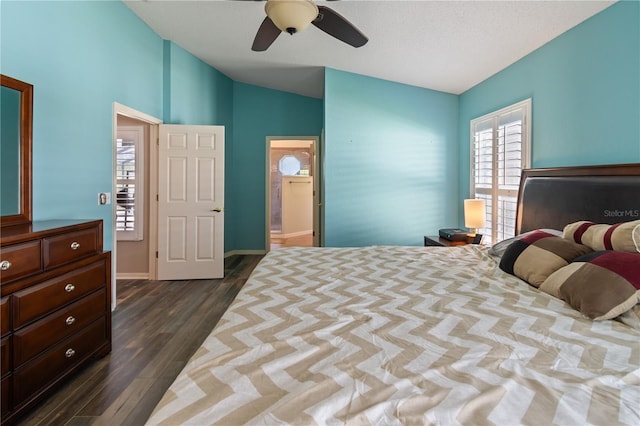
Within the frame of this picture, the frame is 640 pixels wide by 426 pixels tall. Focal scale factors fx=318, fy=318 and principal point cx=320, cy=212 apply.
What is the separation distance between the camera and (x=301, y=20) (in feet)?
6.20

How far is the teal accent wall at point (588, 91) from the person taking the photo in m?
2.00

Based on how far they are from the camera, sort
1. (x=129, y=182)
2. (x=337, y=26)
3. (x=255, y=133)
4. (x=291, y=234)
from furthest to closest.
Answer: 1. (x=291, y=234)
2. (x=255, y=133)
3. (x=129, y=182)
4. (x=337, y=26)

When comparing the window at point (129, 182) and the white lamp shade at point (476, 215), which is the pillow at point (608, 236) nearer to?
the white lamp shade at point (476, 215)

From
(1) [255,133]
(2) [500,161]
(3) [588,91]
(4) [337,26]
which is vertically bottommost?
(2) [500,161]

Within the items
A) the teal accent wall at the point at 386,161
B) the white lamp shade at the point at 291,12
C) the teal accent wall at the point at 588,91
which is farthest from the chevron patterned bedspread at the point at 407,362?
the teal accent wall at the point at 386,161

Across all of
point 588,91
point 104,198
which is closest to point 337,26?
point 588,91

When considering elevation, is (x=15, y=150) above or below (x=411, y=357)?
above

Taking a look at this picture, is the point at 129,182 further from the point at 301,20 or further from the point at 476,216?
the point at 476,216

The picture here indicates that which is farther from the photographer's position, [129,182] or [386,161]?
[386,161]

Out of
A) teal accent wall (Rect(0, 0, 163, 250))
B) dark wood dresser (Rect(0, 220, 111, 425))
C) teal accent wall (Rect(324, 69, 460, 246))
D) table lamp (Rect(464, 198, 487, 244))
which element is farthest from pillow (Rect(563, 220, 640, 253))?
teal accent wall (Rect(0, 0, 163, 250))

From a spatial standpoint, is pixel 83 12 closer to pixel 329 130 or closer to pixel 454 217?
pixel 329 130

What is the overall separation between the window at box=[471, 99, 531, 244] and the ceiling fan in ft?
5.94

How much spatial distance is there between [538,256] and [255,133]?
487cm

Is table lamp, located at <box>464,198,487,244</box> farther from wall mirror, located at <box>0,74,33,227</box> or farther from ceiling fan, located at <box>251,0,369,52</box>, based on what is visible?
wall mirror, located at <box>0,74,33,227</box>
